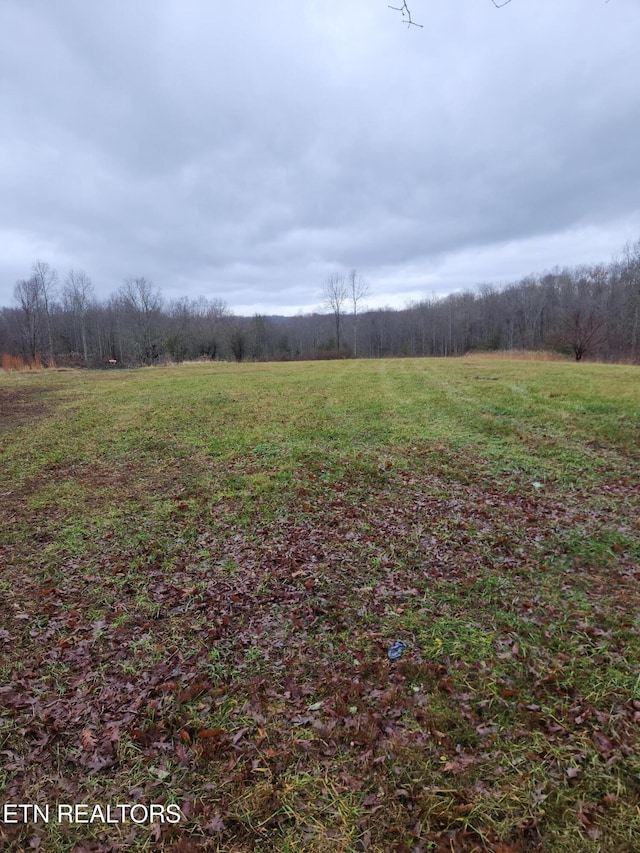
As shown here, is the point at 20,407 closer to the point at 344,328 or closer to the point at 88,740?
the point at 88,740

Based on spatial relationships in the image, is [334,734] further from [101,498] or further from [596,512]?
[101,498]

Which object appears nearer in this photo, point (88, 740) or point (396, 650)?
point (88, 740)

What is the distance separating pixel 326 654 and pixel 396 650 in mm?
527

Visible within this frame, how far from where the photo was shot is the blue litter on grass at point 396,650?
2968mm

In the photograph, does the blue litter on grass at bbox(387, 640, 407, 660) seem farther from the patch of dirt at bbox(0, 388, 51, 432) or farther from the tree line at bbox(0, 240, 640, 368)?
the tree line at bbox(0, 240, 640, 368)

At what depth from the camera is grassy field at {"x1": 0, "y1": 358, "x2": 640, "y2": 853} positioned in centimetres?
199

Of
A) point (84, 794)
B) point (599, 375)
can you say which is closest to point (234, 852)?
point (84, 794)

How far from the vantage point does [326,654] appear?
3027 mm

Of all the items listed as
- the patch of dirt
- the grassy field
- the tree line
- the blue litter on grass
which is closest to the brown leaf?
the grassy field

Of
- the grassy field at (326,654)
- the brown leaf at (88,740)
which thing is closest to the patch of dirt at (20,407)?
the grassy field at (326,654)

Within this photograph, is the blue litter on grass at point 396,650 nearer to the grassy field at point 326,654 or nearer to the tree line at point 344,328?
the grassy field at point 326,654

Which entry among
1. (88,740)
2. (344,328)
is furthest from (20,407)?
(344,328)

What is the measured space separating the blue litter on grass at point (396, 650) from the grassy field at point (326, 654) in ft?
0.19

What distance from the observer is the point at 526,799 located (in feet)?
6.52
